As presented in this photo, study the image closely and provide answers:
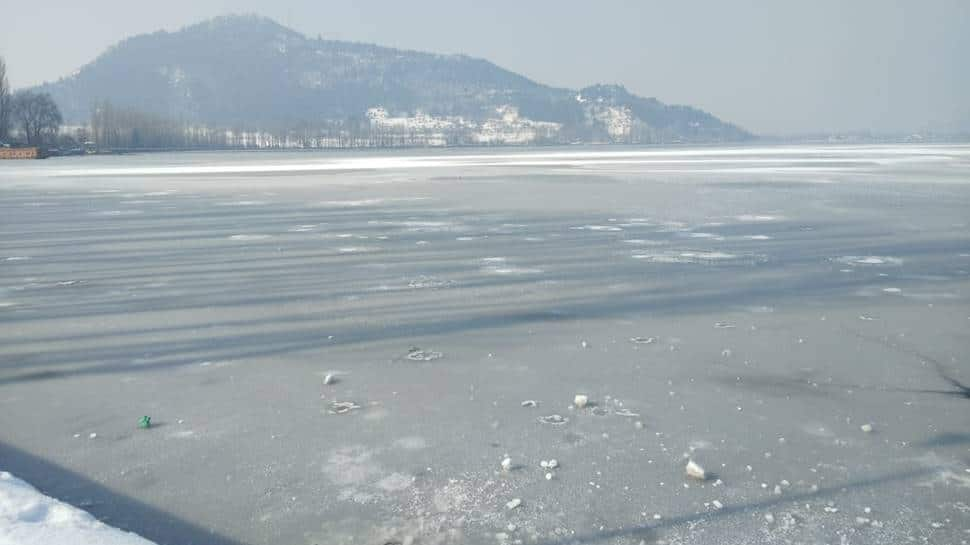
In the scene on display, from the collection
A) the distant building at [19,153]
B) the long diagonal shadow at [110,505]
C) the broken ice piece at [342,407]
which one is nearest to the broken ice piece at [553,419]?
the broken ice piece at [342,407]

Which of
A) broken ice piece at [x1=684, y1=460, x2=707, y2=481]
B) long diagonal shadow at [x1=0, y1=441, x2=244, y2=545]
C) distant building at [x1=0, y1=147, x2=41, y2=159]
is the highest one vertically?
distant building at [x1=0, y1=147, x2=41, y2=159]

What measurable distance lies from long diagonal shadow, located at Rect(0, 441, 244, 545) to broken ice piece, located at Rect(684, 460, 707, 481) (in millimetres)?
2530

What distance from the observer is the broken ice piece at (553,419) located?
525 cm

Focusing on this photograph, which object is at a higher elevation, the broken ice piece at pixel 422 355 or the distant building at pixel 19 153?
the distant building at pixel 19 153

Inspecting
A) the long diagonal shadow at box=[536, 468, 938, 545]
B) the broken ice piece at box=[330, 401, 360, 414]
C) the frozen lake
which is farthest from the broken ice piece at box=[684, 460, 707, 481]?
the broken ice piece at box=[330, 401, 360, 414]

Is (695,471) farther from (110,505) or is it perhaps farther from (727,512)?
(110,505)

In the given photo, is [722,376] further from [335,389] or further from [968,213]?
[968,213]

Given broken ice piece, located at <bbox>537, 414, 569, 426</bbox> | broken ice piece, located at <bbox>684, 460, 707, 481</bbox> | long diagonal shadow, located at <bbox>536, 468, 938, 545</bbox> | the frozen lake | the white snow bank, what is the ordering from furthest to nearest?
1. broken ice piece, located at <bbox>537, 414, 569, 426</bbox>
2. broken ice piece, located at <bbox>684, 460, 707, 481</bbox>
3. the frozen lake
4. long diagonal shadow, located at <bbox>536, 468, 938, 545</bbox>
5. the white snow bank

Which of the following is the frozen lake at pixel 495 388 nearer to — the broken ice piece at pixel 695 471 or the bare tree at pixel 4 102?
the broken ice piece at pixel 695 471

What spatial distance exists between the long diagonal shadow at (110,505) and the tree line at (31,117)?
3772 inches

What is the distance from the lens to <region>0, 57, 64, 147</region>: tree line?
282 feet

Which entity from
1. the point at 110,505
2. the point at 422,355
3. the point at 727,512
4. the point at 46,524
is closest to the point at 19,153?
the point at 422,355

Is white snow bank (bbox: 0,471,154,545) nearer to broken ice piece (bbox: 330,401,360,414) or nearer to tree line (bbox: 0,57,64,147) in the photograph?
broken ice piece (bbox: 330,401,360,414)

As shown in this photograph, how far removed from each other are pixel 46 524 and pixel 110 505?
39 centimetres
